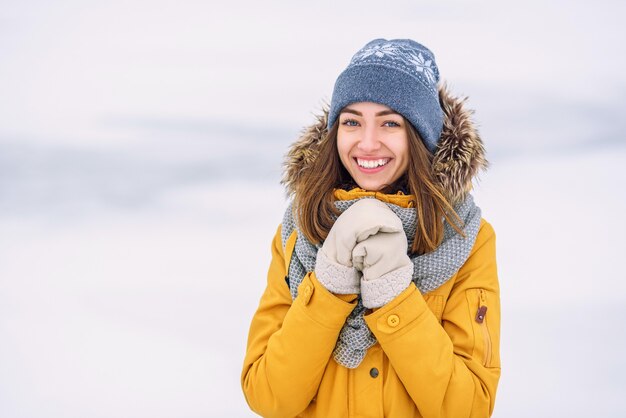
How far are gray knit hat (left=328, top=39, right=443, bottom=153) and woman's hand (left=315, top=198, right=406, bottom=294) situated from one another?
256mm

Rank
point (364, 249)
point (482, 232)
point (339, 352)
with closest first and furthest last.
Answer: point (364, 249)
point (339, 352)
point (482, 232)

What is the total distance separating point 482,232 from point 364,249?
1.38 feet

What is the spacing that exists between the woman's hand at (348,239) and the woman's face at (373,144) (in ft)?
0.45

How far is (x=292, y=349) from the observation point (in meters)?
1.92

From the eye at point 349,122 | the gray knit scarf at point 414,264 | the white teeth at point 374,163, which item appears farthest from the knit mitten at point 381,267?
the eye at point 349,122

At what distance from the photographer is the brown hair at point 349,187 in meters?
1.99

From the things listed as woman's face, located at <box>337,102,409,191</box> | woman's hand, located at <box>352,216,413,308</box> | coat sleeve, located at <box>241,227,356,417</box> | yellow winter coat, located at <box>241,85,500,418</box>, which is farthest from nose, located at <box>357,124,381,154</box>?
coat sleeve, located at <box>241,227,356,417</box>

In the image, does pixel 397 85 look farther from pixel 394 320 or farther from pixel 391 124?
pixel 394 320

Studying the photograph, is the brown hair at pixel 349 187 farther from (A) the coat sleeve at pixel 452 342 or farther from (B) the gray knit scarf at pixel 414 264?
(A) the coat sleeve at pixel 452 342

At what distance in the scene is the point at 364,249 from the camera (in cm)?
185

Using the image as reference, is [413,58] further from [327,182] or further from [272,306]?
[272,306]

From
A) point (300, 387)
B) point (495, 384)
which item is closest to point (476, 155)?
point (495, 384)

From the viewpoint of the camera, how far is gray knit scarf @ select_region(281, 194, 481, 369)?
1961 mm

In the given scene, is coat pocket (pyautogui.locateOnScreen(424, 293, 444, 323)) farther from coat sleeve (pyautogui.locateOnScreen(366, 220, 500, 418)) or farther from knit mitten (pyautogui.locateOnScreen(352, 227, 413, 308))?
knit mitten (pyautogui.locateOnScreen(352, 227, 413, 308))
